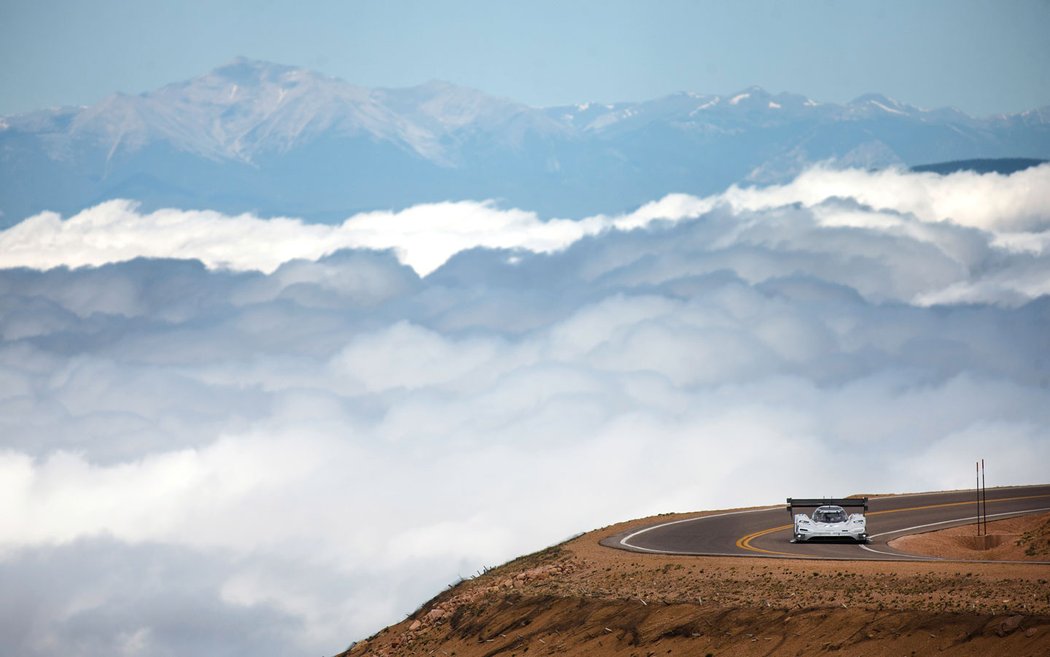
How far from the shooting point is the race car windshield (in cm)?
5141

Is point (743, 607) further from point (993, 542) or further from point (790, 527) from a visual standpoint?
point (790, 527)

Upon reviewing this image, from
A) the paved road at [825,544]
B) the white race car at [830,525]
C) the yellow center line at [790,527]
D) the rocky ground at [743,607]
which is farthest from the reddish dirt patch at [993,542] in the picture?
the yellow center line at [790,527]

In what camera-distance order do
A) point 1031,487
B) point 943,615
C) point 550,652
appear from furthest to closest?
point 1031,487
point 550,652
point 943,615

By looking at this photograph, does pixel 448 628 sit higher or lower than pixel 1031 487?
lower

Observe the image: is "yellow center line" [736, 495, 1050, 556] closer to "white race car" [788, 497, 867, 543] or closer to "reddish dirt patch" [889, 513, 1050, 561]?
"white race car" [788, 497, 867, 543]

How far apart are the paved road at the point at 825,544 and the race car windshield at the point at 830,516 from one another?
4.26 ft

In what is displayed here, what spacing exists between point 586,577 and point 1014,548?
15944mm

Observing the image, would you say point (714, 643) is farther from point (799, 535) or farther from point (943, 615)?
point (799, 535)

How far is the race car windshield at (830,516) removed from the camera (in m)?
51.4

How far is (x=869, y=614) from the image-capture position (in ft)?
107

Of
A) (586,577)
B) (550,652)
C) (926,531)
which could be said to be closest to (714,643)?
(550,652)

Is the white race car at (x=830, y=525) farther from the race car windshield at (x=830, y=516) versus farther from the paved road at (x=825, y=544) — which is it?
the paved road at (x=825, y=544)

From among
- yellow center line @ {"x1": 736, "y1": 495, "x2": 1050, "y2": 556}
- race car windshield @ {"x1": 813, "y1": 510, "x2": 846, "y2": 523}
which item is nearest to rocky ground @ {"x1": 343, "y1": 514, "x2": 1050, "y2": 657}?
race car windshield @ {"x1": 813, "y1": 510, "x2": 846, "y2": 523}

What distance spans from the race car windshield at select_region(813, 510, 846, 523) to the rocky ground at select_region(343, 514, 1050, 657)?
2.98 m
